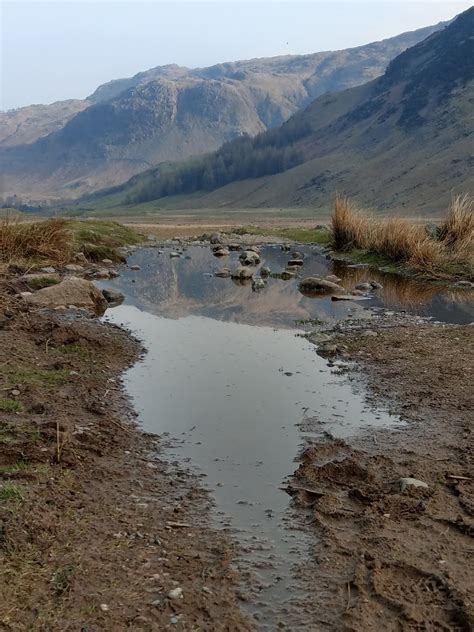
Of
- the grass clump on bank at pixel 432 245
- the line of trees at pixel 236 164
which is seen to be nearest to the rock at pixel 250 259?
the grass clump on bank at pixel 432 245

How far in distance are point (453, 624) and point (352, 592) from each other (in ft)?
1.74

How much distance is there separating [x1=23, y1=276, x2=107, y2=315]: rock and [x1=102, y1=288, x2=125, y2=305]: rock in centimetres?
63

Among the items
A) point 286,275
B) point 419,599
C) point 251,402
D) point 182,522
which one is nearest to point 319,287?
point 286,275

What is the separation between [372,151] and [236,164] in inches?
1324

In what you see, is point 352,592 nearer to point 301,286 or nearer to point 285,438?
point 285,438

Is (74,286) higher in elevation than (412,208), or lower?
higher

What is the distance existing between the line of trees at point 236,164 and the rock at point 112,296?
328 ft

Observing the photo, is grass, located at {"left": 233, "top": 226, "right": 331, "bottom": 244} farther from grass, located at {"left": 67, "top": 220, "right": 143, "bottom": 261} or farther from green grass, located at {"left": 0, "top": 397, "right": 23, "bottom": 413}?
green grass, located at {"left": 0, "top": 397, "right": 23, "bottom": 413}

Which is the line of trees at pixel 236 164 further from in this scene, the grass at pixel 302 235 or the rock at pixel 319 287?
the rock at pixel 319 287

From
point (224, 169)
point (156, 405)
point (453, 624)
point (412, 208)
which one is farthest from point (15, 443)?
point (224, 169)

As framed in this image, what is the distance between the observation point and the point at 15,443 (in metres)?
4.67

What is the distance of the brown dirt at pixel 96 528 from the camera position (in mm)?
3092

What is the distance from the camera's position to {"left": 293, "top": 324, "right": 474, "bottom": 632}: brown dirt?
3223mm

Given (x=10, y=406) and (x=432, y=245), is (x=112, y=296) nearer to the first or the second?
(x=10, y=406)
